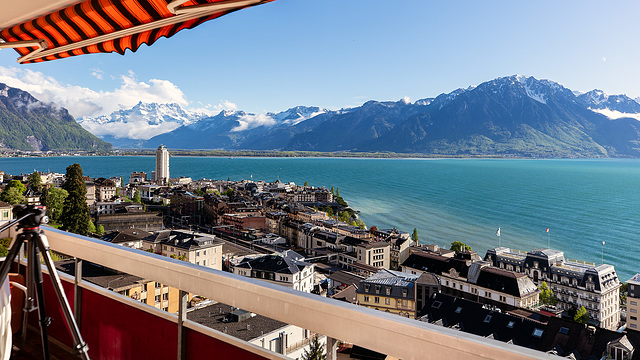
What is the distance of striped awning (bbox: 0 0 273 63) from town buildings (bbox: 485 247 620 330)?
2211 cm

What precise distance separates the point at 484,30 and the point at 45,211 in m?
41.3

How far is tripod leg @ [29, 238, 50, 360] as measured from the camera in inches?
47.0

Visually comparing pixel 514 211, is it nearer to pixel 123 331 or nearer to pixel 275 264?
pixel 275 264

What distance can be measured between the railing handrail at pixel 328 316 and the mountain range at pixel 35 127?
12888 centimetres

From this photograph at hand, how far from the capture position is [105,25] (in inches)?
61.6

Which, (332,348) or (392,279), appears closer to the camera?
(332,348)

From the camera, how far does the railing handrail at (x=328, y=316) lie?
2.03 ft

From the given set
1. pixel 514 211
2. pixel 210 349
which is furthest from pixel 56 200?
pixel 514 211

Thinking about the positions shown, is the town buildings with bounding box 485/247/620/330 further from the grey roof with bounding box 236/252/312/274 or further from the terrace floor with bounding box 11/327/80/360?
the terrace floor with bounding box 11/327/80/360

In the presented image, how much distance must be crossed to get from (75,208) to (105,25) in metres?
16.5

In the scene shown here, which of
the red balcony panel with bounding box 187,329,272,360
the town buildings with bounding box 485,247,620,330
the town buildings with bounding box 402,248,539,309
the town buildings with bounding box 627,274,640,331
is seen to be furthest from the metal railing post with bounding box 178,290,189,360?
the town buildings with bounding box 485,247,620,330

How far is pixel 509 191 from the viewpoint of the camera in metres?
60.1

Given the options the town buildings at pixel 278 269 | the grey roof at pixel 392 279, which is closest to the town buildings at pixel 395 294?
the grey roof at pixel 392 279

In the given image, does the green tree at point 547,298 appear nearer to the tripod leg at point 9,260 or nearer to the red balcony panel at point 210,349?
the red balcony panel at point 210,349
